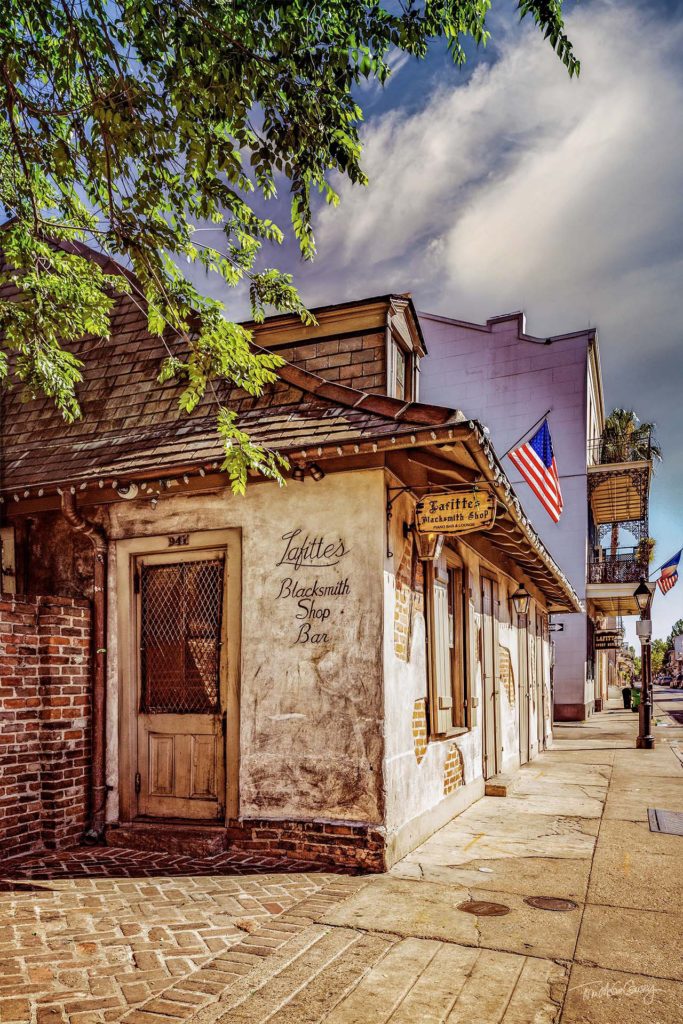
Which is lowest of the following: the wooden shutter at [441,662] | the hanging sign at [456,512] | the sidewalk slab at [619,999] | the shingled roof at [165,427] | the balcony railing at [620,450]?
the sidewalk slab at [619,999]

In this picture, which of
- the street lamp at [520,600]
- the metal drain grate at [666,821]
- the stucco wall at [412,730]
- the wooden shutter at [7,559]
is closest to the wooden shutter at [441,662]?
the stucco wall at [412,730]

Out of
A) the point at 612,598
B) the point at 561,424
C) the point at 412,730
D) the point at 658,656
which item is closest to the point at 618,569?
the point at 612,598

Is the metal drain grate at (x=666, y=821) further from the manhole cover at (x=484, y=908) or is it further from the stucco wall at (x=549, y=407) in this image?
the stucco wall at (x=549, y=407)

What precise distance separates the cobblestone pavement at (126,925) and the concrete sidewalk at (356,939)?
0.01 m

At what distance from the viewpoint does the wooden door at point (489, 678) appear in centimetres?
1028

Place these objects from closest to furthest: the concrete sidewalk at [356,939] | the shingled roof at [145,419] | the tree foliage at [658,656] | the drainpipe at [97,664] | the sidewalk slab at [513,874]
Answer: the concrete sidewalk at [356,939] → the sidewalk slab at [513,874] → the shingled roof at [145,419] → the drainpipe at [97,664] → the tree foliage at [658,656]

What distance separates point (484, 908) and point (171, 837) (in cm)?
292

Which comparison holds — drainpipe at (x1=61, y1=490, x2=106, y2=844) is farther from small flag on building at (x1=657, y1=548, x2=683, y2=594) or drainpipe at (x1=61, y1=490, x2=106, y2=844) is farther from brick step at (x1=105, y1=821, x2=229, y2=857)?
small flag on building at (x1=657, y1=548, x2=683, y2=594)

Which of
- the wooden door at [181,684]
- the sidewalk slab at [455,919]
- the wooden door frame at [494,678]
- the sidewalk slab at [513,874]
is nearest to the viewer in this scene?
the sidewalk slab at [455,919]

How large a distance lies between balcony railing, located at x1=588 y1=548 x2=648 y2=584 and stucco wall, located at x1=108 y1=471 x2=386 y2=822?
19282 millimetres

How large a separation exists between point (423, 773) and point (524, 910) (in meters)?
2.11

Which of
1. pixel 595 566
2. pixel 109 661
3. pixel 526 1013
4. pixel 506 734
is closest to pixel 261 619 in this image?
pixel 109 661

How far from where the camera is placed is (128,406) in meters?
8.36

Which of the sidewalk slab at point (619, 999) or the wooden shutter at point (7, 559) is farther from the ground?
the wooden shutter at point (7, 559)
